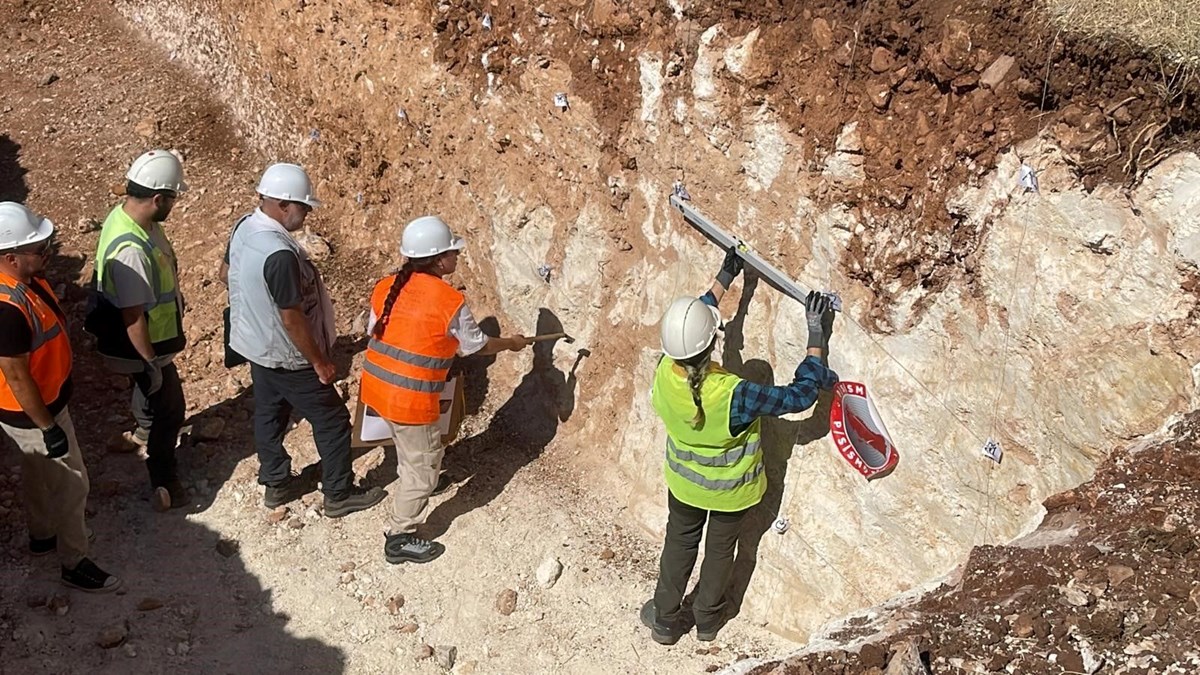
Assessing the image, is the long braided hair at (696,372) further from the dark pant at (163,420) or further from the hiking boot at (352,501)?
the dark pant at (163,420)

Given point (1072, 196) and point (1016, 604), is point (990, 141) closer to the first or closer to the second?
point (1072, 196)

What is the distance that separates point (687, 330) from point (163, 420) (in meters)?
3.28

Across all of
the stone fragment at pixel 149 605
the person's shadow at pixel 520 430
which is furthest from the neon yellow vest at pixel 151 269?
the person's shadow at pixel 520 430

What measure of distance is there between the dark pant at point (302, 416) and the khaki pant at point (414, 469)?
400mm

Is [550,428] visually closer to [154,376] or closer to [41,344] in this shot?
[154,376]

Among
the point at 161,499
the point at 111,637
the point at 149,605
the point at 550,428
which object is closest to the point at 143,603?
the point at 149,605

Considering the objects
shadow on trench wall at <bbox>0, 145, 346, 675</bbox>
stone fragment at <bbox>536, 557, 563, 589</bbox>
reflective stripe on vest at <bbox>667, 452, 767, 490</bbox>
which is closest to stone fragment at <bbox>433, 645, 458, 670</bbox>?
shadow on trench wall at <bbox>0, 145, 346, 675</bbox>

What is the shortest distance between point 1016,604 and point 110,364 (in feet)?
15.4

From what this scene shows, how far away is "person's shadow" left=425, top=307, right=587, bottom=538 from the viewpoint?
6.00m

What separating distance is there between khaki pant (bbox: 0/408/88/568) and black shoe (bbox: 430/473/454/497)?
1.89m

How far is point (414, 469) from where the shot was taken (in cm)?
524

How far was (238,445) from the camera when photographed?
6.13 metres

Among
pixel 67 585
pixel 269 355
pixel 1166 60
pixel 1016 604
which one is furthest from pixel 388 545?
pixel 1166 60

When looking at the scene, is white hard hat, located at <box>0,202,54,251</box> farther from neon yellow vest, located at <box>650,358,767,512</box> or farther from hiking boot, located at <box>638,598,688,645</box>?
hiking boot, located at <box>638,598,688,645</box>
